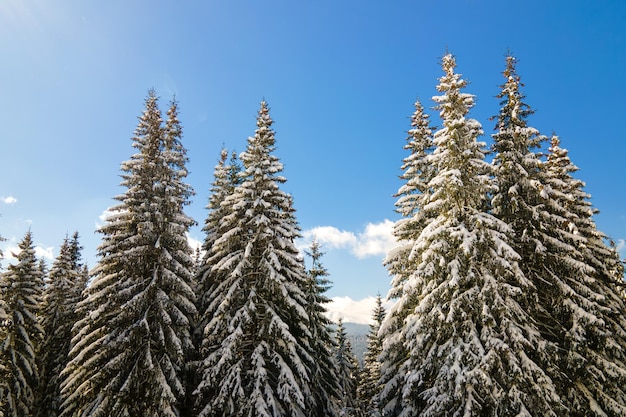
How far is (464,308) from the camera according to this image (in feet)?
51.3

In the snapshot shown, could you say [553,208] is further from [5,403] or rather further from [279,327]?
[5,403]

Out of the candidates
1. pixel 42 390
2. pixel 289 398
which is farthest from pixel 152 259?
pixel 42 390

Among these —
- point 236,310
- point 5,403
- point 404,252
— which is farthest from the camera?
point 5,403

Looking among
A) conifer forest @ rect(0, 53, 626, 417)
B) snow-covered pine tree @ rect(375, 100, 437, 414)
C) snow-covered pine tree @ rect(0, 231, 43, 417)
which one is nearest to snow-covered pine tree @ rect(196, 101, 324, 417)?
conifer forest @ rect(0, 53, 626, 417)

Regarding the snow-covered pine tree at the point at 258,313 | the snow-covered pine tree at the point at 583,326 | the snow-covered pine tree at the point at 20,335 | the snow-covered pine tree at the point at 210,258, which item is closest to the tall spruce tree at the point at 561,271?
the snow-covered pine tree at the point at 583,326

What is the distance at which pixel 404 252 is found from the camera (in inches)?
798

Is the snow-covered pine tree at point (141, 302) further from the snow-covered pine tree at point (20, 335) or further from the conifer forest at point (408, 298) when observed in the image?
the snow-covered pine tree at point (20, 335)

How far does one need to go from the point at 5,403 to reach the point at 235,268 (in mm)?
19969

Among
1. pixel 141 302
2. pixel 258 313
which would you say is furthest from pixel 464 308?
pixel 141 302

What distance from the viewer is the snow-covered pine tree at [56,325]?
26.9 m

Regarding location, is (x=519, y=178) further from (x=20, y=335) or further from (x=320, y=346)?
(x=20, y=335)

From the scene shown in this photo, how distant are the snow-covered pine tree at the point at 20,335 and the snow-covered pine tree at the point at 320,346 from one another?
19.2 meters

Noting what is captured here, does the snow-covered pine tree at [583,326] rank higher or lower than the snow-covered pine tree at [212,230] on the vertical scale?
lower

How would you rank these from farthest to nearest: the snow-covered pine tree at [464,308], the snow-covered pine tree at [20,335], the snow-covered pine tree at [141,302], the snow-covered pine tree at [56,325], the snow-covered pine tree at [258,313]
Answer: the snow-covered pine tree at [56,325] < the snow-covered pine tree at [20,335] < the snow-covered pine tree at [258,313] < the snow-covered pine tree at [141,302] < the snow-covered pine tree at [464,308]
